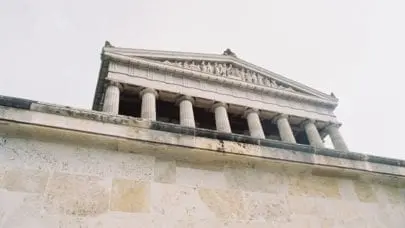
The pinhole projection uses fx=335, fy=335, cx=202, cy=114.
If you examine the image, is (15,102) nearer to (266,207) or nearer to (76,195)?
(76,195)

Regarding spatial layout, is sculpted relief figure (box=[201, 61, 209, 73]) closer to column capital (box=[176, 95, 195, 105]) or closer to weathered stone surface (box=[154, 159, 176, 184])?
column capital (box=[176, 95, 195, 105])

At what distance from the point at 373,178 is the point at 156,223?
233cm

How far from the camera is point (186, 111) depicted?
97.6ft

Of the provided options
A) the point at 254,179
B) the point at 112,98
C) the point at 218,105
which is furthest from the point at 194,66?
the point at 254,179

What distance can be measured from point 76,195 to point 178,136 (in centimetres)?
97

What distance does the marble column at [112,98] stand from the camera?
2683 cm

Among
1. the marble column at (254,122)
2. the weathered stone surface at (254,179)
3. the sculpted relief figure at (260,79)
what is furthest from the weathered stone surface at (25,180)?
the sculpted relief figure at (260,79)

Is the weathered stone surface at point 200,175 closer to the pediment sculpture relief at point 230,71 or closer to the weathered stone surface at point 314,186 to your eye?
the weathered stone surface at point 314,186

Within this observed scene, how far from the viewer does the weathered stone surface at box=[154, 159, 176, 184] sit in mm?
2849

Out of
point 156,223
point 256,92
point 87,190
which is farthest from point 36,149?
point 256,92

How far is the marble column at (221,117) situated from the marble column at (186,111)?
7.86 ft

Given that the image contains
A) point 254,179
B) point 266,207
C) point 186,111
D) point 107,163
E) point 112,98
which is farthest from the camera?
point 186,111

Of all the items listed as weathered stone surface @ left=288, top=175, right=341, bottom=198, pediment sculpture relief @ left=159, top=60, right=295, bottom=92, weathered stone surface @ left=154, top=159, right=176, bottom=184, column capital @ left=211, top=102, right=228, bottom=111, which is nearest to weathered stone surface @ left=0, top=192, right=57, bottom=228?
weathered stone surface @ left=154, top=159, right=176, bottom=184

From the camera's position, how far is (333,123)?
36.0 meters
